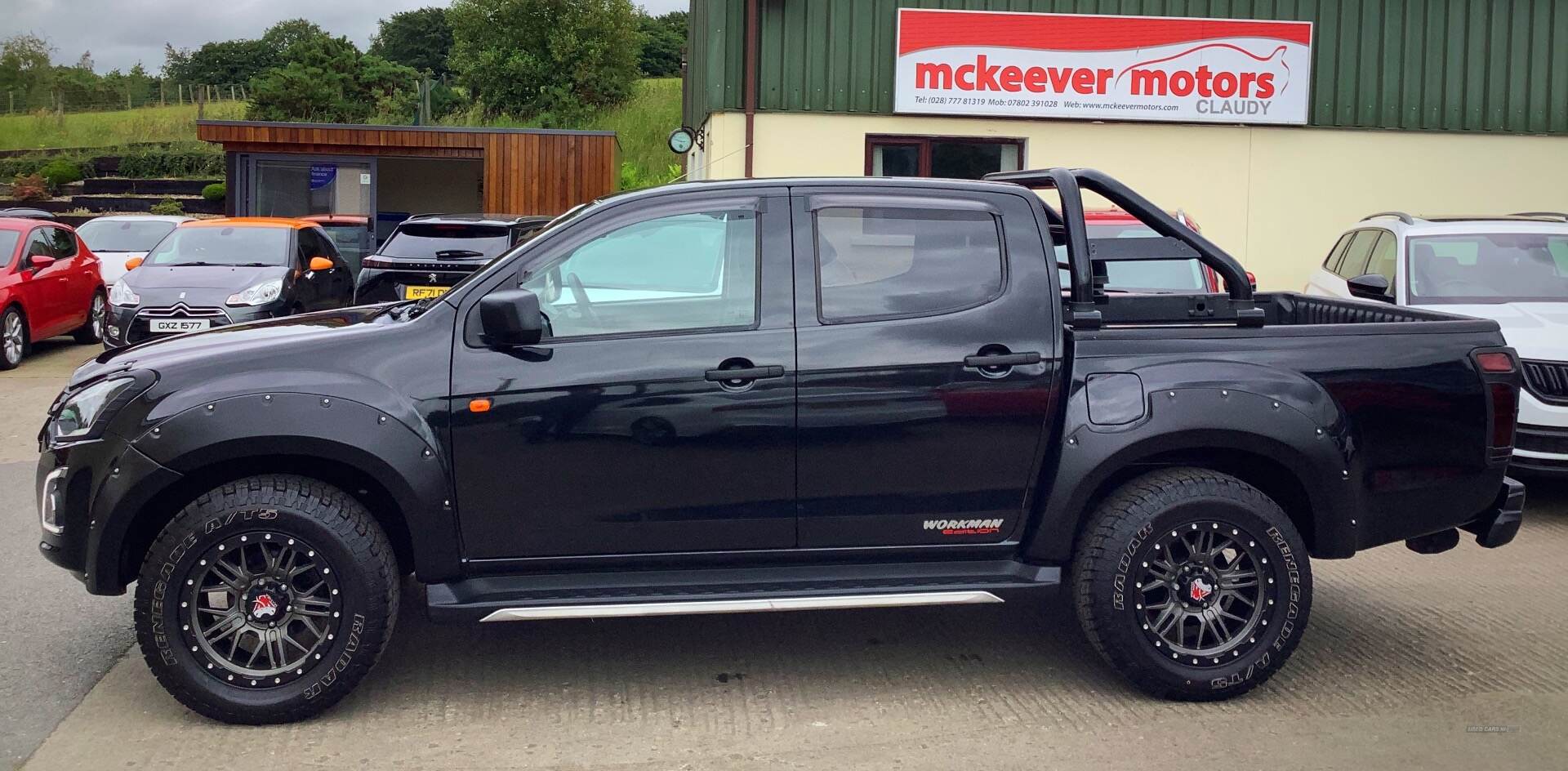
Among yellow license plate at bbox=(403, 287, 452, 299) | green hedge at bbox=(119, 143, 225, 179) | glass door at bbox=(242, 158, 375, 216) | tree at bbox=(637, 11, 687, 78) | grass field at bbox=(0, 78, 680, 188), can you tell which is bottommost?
yellow license plate at bbox=(403, 287, 452, 299)

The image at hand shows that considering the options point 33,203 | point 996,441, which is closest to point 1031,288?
point 996,441

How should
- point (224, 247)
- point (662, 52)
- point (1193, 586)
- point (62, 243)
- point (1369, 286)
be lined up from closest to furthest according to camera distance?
point (1193, 586) < point (1369, 286) < point (224, 247) < point (62, 243) < point (662, 52)

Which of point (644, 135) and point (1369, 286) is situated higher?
point (644, 135)

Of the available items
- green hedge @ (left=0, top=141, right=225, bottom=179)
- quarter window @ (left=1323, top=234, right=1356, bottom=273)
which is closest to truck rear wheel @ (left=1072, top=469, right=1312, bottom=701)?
quarter window @ (left=1323, top=234, right=1356, bottom=273)

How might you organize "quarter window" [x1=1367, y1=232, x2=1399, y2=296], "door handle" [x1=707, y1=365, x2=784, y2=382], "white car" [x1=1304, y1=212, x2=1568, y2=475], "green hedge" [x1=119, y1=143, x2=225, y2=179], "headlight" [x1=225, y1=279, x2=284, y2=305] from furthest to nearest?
"green hedge" [x1=119, y1=143, x2=225, y2=179] < "headlight" [x1=225, y1=279, x2=284, y2=305] < "quarter window" [x1=1367, y1=232, x2=1399, y2=296] < "white car" [x1=1304, y1=212, x2=1568, y2=475] < "door handle" [x1=707, y1=365, x2=784, y2=382]

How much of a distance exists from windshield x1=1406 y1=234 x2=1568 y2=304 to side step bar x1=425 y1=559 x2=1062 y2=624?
581cm

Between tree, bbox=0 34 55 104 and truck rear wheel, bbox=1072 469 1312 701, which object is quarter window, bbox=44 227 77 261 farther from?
tree, bbox=0 34 55 104

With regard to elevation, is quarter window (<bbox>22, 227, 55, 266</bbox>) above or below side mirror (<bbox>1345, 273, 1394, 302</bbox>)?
above

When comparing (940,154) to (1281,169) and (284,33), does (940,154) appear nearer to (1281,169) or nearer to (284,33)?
(1281,169)

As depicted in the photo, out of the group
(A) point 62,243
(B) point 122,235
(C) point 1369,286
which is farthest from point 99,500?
(B) point 122,235

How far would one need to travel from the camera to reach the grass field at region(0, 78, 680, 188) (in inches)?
1438

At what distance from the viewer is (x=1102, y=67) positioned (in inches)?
644

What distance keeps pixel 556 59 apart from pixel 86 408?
49.9 meters

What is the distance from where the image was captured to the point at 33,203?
34.6 m
